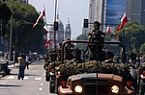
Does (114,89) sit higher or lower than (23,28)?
higher

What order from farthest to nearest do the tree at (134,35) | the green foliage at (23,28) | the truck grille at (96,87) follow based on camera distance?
the tree at (134,35) → the green foliage at (23,28) → the truck grille at (96,87)

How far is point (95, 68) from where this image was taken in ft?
49.8

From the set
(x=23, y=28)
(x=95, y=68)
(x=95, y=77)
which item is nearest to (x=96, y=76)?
(x=95, y=77)

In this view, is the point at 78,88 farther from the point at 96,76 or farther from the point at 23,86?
the point at 23,86

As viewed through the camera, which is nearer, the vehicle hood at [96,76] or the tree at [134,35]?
the vehicle hood at [96,76]

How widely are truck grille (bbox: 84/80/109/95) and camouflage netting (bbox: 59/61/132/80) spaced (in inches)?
39.5

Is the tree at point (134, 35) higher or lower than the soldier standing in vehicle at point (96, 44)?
lower

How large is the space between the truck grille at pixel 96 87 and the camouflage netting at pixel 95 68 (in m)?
1.00

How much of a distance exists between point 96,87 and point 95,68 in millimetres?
1245

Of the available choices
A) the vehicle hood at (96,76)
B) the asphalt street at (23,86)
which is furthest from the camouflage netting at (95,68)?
the asphalt street at (23,86)

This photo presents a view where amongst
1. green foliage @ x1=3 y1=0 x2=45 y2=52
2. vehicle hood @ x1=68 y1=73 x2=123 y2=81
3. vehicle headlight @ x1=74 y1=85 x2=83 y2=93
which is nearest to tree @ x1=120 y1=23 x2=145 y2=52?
green foliage @ x1=3 y1=0 x2=45 y2=52

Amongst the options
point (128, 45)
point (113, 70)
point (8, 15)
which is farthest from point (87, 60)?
point (128, 45)

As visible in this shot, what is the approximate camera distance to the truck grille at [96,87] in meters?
14.0

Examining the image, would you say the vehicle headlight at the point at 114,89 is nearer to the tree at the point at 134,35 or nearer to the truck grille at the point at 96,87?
the truck grille at the point at 96,87
